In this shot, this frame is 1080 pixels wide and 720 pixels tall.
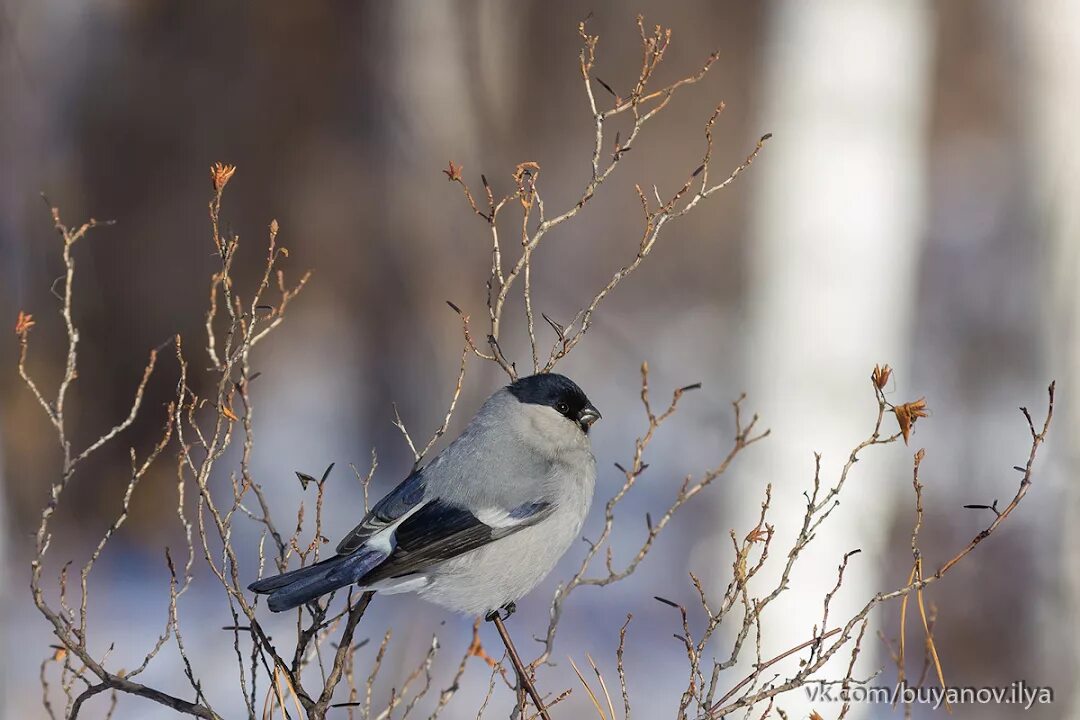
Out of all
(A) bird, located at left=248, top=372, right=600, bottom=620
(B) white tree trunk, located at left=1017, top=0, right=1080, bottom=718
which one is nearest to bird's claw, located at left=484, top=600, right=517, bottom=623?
(A) bird, located at left=248, top=372, right=600, bottom=620

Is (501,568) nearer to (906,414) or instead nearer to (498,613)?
(498,613)

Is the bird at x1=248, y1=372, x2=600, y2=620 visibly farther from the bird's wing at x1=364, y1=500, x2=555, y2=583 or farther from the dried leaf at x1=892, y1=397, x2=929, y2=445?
the dried leaf at x1=892, y1=397, x2=929, y2=445

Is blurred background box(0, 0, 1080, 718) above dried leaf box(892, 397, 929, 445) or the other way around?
above

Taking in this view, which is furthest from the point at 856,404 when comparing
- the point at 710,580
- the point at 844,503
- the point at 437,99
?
the point at 437,99

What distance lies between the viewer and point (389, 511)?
5.56 ft

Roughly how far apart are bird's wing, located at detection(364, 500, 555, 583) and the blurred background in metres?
1.77

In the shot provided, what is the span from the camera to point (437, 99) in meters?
4.85

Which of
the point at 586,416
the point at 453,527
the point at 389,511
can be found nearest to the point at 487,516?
the point at 453,527

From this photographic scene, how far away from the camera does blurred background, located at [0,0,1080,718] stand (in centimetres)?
354

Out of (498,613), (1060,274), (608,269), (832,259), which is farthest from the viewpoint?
(608,269)

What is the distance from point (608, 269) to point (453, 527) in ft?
13.0

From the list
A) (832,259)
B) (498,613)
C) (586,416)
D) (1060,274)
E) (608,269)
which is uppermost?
(608,269)

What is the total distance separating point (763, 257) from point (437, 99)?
6.46ft

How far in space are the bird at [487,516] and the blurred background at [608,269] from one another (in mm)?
1723
